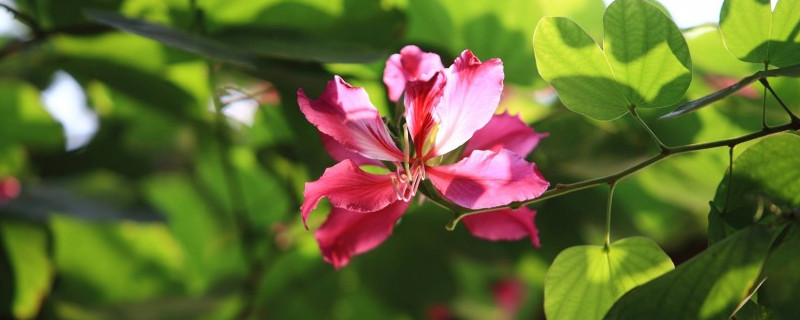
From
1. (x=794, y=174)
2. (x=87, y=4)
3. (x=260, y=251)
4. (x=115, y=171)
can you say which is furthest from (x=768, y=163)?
(x=115, y=171)

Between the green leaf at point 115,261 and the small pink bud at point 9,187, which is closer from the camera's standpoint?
the small pink bud at point 9,187

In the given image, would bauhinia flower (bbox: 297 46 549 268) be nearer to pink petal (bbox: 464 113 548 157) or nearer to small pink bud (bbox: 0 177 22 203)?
pink petal (bbox: 464 113 548 157)

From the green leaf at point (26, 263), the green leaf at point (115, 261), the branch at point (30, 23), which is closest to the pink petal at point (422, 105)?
the branch at point (30, 23)

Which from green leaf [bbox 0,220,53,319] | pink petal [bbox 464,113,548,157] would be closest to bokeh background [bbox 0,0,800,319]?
green leaf [bbox 0,220,53,319]

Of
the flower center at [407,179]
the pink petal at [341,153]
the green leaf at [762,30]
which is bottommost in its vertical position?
the pink petal at [341,153]

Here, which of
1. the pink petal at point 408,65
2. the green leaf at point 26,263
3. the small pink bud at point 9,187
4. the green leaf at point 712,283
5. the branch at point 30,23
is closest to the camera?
the green leaf at point 712,283

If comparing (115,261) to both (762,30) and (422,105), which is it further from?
(762,30)

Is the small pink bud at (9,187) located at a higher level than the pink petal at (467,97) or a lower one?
lower

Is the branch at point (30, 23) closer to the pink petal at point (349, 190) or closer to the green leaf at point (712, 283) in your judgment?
the pink petal at point (349, 190)
